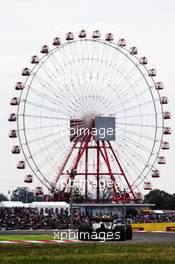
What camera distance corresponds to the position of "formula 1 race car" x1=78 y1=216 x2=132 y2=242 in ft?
140

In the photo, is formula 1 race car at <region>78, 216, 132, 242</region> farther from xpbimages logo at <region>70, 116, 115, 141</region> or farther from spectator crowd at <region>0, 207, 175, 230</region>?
xpbimages logo at <region>70, 116, 115, 141</region>

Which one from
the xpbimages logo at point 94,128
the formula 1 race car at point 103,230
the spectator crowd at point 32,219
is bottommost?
the spectator crowd at point 32,219

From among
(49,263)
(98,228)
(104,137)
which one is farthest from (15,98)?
(49,263)

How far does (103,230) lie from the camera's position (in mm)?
43000

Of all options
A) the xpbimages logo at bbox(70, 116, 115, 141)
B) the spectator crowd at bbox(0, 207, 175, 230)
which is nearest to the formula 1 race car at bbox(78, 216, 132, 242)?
the spectator crowd at bbox(0, 207, 175, 230)

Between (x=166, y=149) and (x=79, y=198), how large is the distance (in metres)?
41.0

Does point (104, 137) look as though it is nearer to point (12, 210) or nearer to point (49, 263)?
point (12, 210)

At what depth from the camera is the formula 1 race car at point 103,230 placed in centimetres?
4262

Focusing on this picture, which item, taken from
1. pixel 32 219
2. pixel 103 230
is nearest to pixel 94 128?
pixel 32 219

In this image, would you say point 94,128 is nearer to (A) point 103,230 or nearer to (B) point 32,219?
(B) point 32,219

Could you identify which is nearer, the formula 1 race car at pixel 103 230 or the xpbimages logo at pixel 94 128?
the formula 1 race car at pixel 103 230

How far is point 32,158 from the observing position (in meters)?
80.4

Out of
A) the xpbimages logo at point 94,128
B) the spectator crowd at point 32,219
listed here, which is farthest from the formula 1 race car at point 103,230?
the xpbimages logo at point 94,128

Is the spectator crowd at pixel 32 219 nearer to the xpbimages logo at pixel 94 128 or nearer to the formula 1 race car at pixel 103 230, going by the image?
the xpbimages logo at pixel 94 128
